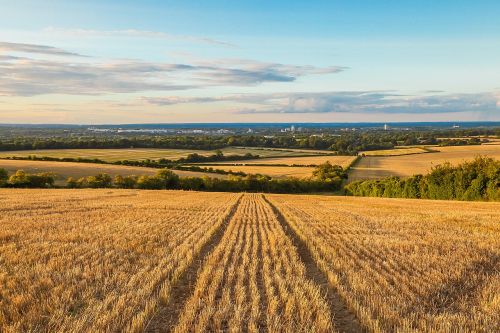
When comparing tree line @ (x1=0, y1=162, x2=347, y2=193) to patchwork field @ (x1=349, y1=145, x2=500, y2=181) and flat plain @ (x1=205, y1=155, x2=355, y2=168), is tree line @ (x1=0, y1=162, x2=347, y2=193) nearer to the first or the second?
patchwork field @ (x1=349, y1=145, x2=500, y2=181)

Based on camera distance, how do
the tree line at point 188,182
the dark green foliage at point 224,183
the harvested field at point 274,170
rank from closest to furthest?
the tree line at point 188,182
the dark green foliage at point 224,183
the harvested field at point 274,170

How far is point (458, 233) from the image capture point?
18.0m

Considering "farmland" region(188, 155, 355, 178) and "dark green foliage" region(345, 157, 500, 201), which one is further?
"farmland" region(188, 155, 355, 178)

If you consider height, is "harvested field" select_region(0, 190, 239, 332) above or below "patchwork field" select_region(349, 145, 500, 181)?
above

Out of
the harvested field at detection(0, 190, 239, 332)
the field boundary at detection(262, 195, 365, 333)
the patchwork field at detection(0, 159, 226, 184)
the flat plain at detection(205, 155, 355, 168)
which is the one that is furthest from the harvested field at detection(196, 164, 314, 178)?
the field boundary at detection(262, 195, 365, 333)

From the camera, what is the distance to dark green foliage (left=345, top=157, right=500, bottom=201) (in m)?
45.5

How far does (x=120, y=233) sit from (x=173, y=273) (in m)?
6.53

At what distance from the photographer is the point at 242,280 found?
9.88m

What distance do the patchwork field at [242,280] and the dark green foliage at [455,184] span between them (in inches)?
1237

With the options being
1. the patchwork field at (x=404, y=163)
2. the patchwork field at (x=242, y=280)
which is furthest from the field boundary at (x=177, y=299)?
the patchwork field at (x=404, y=163)

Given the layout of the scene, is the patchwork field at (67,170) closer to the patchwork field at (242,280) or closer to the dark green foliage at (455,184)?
the dark green foliage at (455,184)

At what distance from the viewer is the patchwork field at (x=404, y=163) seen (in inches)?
3179

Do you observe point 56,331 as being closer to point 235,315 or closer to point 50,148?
point 235,315

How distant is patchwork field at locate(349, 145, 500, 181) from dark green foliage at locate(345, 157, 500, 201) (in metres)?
16.6
